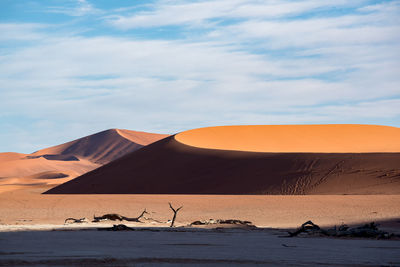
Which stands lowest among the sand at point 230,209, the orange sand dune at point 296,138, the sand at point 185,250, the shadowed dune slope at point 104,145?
the sand at point 185,250

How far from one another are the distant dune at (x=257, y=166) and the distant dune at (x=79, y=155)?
153 feet

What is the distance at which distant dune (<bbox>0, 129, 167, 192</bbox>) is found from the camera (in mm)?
108688

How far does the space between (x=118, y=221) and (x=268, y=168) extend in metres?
25.8

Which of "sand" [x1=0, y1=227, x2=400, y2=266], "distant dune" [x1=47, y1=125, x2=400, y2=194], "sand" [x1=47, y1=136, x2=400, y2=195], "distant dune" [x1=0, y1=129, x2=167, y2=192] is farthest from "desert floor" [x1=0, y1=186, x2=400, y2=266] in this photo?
"distant dune" [x1=0, y1=129, x2=167, y2=192]

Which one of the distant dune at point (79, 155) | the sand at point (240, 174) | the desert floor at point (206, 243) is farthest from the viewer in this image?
the distant dune at point (79, 155)

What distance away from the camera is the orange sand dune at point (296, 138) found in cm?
6291

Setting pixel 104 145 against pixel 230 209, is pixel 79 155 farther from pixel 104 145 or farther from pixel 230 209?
pixel 230 209

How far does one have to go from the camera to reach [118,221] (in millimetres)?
22922

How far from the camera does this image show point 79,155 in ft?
440

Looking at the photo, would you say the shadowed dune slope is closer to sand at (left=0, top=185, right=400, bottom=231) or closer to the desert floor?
sand at (left=0, top=185, right=400, bottom=231)

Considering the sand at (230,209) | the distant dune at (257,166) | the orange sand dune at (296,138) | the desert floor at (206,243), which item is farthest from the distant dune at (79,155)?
the desert floor at (206,243)

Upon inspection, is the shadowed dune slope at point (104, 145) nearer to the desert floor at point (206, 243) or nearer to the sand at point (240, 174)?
the sand at point (240, 174)

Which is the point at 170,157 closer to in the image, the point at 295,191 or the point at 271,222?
the point at 295,191

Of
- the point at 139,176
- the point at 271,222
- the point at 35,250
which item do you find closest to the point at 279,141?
the point at 139,176
